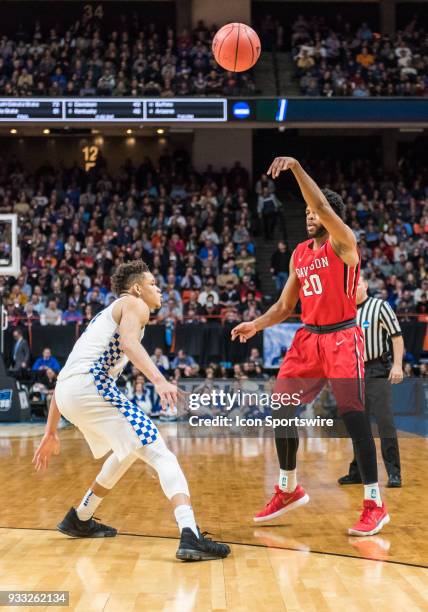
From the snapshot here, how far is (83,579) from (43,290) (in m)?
16.7

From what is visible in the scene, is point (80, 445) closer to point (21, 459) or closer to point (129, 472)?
point (21, 459)

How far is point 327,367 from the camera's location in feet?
20.2

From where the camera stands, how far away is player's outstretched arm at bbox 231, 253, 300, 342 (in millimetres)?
6523

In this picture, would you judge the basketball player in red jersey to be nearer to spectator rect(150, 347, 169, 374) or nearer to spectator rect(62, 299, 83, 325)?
spectator rect(150, 347, 169, 374)

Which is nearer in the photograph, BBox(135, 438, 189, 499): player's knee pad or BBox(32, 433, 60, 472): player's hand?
BBox(135, 438, 189, 499): player's knee pad

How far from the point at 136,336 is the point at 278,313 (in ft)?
5.28

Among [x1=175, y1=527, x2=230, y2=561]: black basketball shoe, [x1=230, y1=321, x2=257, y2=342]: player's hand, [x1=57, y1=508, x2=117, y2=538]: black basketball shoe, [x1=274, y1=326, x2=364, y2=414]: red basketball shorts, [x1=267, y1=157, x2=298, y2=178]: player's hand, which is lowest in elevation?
[x1=57, y1=508, x2=117, y2=538]: black basketball shoe

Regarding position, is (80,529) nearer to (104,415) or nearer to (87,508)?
(87,508)

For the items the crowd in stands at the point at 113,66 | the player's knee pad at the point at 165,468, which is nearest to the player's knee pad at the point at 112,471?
the player's knee pad at the point at 165,468

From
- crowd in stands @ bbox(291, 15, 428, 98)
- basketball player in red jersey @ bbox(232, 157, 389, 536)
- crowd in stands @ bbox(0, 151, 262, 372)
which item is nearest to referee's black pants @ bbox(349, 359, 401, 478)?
basketball player in red jersey @ bbox(232, 157, 389, 536)

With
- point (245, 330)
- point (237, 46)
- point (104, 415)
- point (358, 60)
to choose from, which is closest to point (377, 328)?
point (245, 330)

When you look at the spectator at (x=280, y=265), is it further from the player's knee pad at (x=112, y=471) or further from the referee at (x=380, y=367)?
the player's knee pad at (x=112, y=471)

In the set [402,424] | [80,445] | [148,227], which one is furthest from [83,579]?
[148,227]

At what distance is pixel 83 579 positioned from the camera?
4707 millimetres
